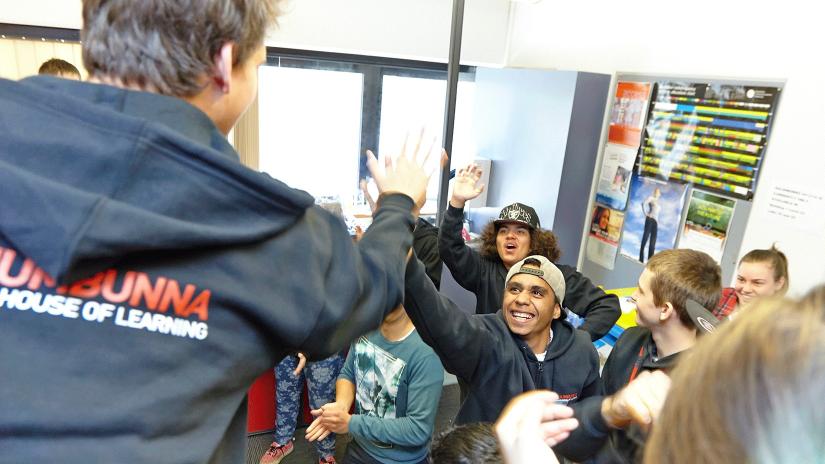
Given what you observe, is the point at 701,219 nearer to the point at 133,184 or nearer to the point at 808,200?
the point at 808,200

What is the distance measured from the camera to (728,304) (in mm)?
2029

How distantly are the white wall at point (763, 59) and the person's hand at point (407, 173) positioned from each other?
151 cm

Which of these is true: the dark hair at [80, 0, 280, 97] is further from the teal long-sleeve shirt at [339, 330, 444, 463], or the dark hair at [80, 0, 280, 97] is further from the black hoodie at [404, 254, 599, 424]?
the teal long-sleeve shirt at [339, 330, 444, 463]

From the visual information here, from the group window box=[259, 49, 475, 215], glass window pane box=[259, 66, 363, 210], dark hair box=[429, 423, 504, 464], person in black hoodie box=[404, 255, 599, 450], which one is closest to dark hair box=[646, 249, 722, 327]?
person in black hoodie box=[404, 255, 599, 450]

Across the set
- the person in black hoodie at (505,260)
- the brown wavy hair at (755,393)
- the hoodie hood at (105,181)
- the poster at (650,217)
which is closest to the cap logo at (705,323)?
the brown wavy hair at (755,393)

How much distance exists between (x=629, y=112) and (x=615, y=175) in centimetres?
36

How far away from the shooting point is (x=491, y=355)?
1311 millimetres

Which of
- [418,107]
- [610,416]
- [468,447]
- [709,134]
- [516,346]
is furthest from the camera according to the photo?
[418,107]

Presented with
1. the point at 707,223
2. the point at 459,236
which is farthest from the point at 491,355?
the point at 707,223

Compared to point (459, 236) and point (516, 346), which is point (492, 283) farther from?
point (516, 346)

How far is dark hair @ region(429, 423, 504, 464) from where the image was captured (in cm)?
104

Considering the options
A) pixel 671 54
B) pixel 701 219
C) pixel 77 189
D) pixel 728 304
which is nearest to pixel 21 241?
pixel 77 189

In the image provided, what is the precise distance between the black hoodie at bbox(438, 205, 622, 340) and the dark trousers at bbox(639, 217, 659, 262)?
71 centimetres

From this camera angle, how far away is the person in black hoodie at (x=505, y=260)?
6.59 feet
